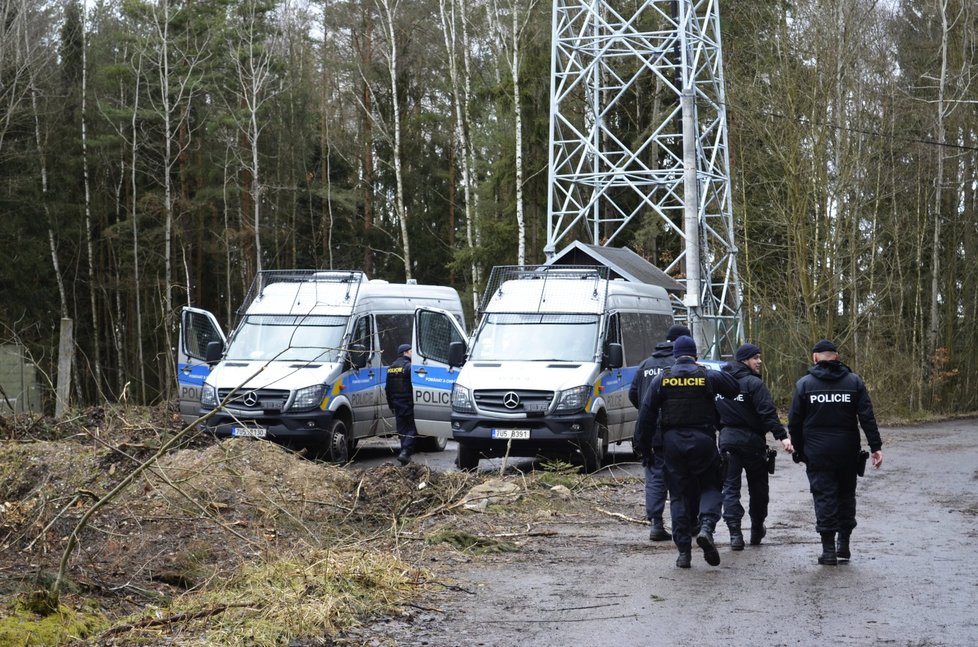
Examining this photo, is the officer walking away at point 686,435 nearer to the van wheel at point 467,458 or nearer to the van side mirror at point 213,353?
the van wheel at point 467,458

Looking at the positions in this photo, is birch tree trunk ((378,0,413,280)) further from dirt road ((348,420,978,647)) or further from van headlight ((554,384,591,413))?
dirt road ((348,420,978,647))

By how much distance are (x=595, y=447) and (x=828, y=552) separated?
6.65m

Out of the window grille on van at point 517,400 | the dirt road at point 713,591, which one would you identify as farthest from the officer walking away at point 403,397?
the dirt road at point 713,591

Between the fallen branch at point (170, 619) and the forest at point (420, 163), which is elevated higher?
the forest at point (420, 163)

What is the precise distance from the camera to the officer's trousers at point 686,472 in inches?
361

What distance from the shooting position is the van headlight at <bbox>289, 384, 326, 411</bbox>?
16.5m

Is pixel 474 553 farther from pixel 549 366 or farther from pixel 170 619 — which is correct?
pixel 549 366

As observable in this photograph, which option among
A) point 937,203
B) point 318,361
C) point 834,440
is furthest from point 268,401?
point 937,203

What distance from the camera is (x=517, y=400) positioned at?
15547 millimetres

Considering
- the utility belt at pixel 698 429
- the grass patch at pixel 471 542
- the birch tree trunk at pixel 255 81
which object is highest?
the birch tree trunk at pixel 255 81

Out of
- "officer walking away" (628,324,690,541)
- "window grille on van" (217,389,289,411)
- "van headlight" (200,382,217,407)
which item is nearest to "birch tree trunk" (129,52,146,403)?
"van headlight" (200,382,217,407)

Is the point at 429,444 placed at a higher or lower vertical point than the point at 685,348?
lower

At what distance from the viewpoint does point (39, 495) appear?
34.3 ft

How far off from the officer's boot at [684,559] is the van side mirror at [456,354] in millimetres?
7468
